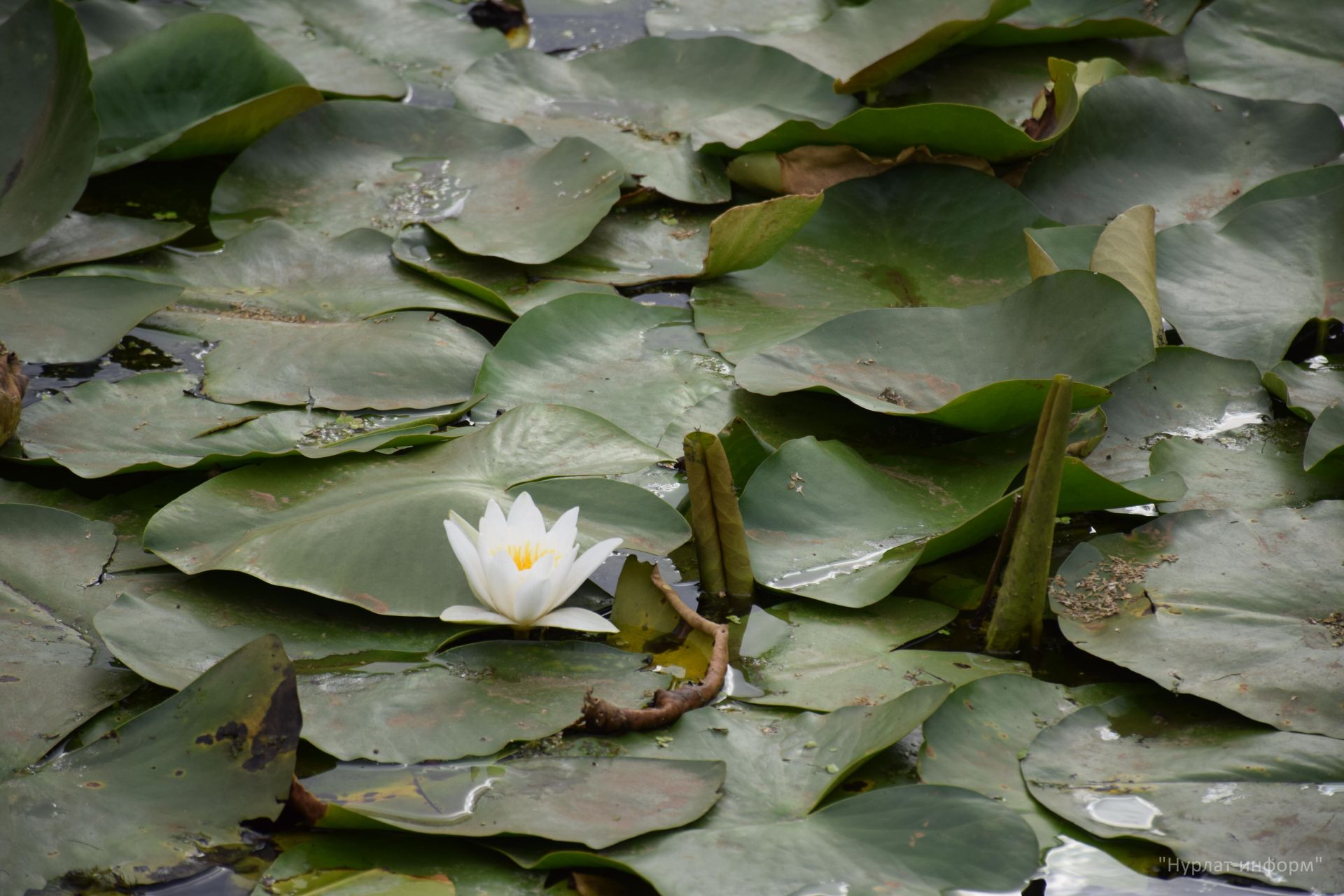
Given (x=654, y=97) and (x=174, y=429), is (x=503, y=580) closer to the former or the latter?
(x=174, y=429)

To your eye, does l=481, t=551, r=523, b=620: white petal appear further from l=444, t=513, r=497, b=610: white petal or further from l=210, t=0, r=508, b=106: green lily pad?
l=210, t=0, r=508, b=106: green lily pad

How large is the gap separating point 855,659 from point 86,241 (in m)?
1.65

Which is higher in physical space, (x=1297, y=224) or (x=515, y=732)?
(x=1297, y=224)

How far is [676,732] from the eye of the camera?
1.32 metres

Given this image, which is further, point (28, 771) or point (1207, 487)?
point (1207, 487)

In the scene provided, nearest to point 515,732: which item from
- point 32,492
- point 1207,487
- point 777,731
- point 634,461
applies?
point 777,731

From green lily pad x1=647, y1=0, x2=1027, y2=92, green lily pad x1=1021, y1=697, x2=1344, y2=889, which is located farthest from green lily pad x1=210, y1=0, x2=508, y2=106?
green lily pad x1=1021, y1=697, x2=1344, y2=889

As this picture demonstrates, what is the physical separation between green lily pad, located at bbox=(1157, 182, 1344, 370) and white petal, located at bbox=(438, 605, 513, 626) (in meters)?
1.28

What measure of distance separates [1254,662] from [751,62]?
176cm

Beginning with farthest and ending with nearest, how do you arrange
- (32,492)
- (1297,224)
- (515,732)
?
(1297,224), (32,492), (515,732)

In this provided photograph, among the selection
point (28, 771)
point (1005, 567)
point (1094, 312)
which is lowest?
point (28, 771)

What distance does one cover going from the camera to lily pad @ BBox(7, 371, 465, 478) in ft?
5.34

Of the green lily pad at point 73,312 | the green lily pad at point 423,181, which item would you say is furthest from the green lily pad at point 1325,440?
the green lily pad at point 73,312

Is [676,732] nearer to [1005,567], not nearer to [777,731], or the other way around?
[777,731]
